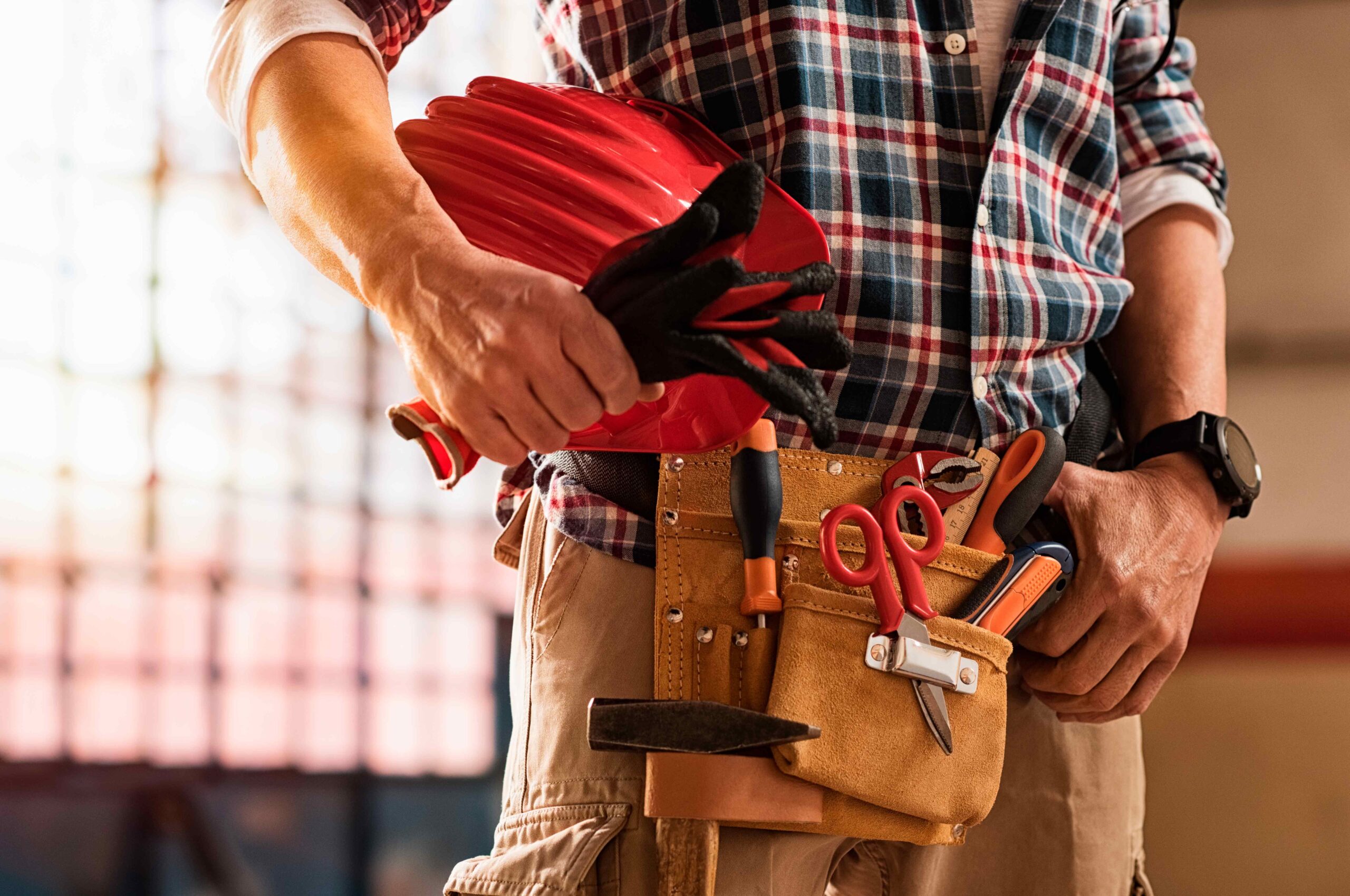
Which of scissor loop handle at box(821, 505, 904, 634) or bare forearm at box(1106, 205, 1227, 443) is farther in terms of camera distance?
bare forearm at box(1106, 205, 1227, 443)

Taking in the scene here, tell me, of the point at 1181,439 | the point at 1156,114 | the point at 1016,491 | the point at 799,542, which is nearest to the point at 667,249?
the point at 799,542

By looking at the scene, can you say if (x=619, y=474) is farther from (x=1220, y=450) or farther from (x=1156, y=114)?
(x=1156, y=114)

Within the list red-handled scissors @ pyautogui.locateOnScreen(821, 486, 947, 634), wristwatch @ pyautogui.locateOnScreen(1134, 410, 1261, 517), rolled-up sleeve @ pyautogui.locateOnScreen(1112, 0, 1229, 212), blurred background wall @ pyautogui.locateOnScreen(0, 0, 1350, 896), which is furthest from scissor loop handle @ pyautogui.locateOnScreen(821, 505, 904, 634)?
blurred background wall @ pyautogui.locateOnScreen(0, 0, 1350, 896)

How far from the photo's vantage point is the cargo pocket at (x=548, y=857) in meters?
0.57

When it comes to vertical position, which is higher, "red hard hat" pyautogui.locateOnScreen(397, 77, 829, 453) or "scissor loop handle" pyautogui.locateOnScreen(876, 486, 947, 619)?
"red hard hat" pyautogui.locateOnScreen(397, 77, 829, 453)

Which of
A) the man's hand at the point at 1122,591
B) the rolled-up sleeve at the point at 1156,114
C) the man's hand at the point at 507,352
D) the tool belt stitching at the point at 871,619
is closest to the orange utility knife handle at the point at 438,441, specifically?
the man's hand at the point at 507,352

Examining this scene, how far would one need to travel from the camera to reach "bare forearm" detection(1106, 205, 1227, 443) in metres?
0.82

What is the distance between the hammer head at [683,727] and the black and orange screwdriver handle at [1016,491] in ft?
0.64

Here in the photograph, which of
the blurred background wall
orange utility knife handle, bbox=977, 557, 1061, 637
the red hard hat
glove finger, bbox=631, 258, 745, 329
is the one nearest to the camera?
glove finger, bbox=631, 258, 745, 329

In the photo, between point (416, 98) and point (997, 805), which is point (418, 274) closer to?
point (997, 805)

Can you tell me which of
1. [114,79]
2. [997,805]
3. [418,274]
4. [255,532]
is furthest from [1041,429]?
[114,79]

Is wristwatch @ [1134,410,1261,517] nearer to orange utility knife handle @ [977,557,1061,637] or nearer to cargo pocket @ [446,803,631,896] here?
orange utility knife handle @ [977,557,1061,637]

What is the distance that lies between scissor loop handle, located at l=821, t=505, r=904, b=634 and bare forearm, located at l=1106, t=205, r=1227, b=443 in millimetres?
365

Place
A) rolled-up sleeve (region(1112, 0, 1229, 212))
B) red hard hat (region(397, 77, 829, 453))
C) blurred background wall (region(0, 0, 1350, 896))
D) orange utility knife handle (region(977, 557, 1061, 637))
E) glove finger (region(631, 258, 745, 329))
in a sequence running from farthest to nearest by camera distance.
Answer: blurred background wall (region(0, 0, 1350, 896))
rolled-up sleeve (region(1112, 0, 1229, 212))
orange utility knife handle (region(977, 557, 1061, 637))
red hard hat (region(397, 77, 829, 453))
glove finger (region(631, 258, 745, 329))
